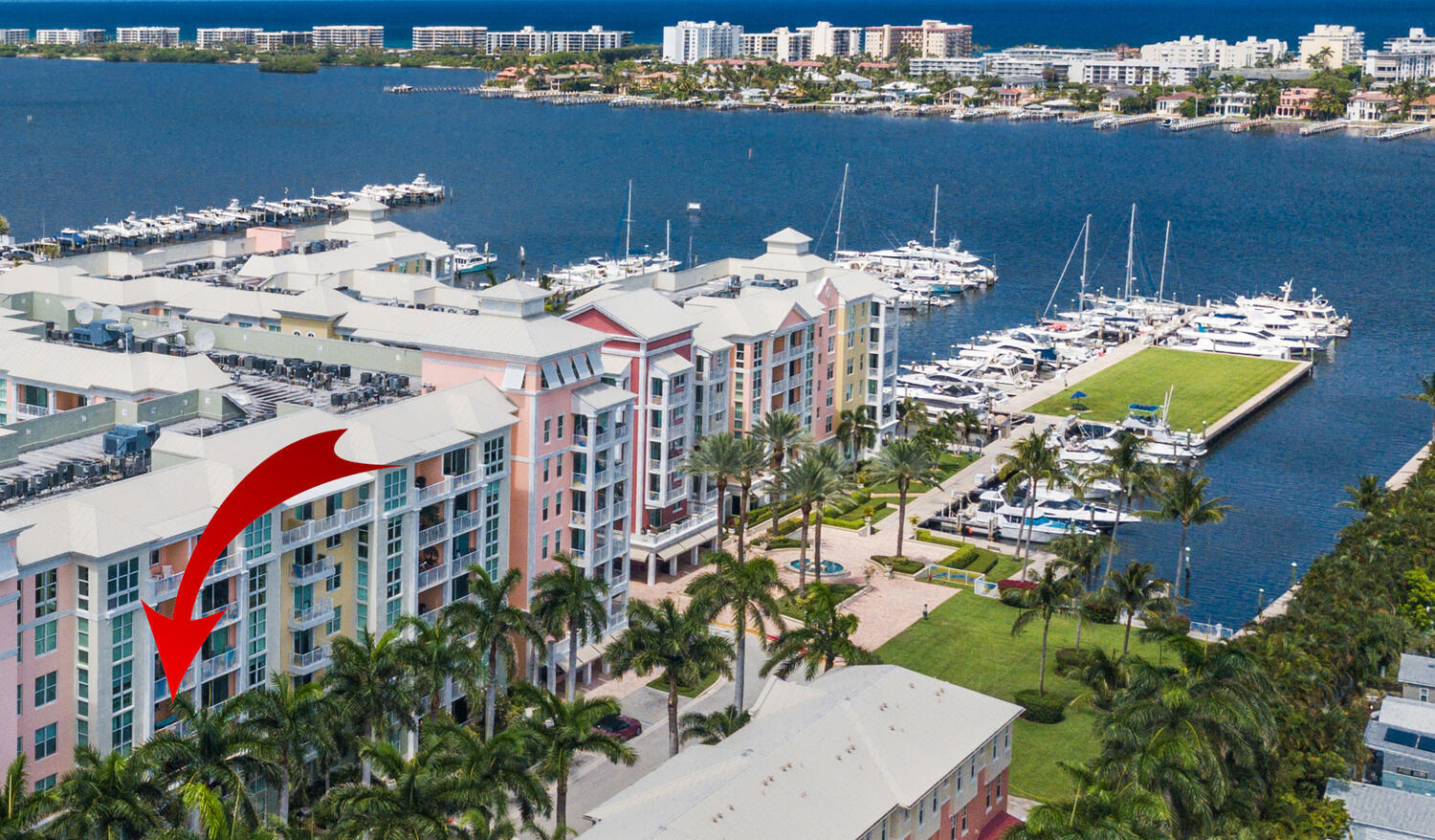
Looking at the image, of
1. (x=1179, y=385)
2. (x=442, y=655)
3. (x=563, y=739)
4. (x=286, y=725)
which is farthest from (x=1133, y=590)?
(x=1179, y=385)

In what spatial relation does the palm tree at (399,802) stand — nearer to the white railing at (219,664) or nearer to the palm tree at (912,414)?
the white railing at (219,664)

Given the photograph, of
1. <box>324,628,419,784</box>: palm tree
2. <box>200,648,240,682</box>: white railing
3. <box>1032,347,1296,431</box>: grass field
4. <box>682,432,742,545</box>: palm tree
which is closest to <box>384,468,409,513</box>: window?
<box>324,628,419,784</box>: palm tree

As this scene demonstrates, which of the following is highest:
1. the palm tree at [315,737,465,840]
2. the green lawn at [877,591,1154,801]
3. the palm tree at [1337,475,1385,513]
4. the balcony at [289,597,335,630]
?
the balcony at [289,597,335,630]

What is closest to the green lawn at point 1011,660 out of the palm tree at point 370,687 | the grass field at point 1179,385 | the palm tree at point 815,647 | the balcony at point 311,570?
the palm tree at point 815,647

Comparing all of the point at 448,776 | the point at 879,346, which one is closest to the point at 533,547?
the point at 448,776

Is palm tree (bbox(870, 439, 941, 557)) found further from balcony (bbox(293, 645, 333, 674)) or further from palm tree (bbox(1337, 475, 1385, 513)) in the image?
balcony (bbox(293, 645, 333, 674))

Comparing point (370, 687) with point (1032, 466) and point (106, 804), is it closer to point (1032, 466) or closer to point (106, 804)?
point (106, 804)
